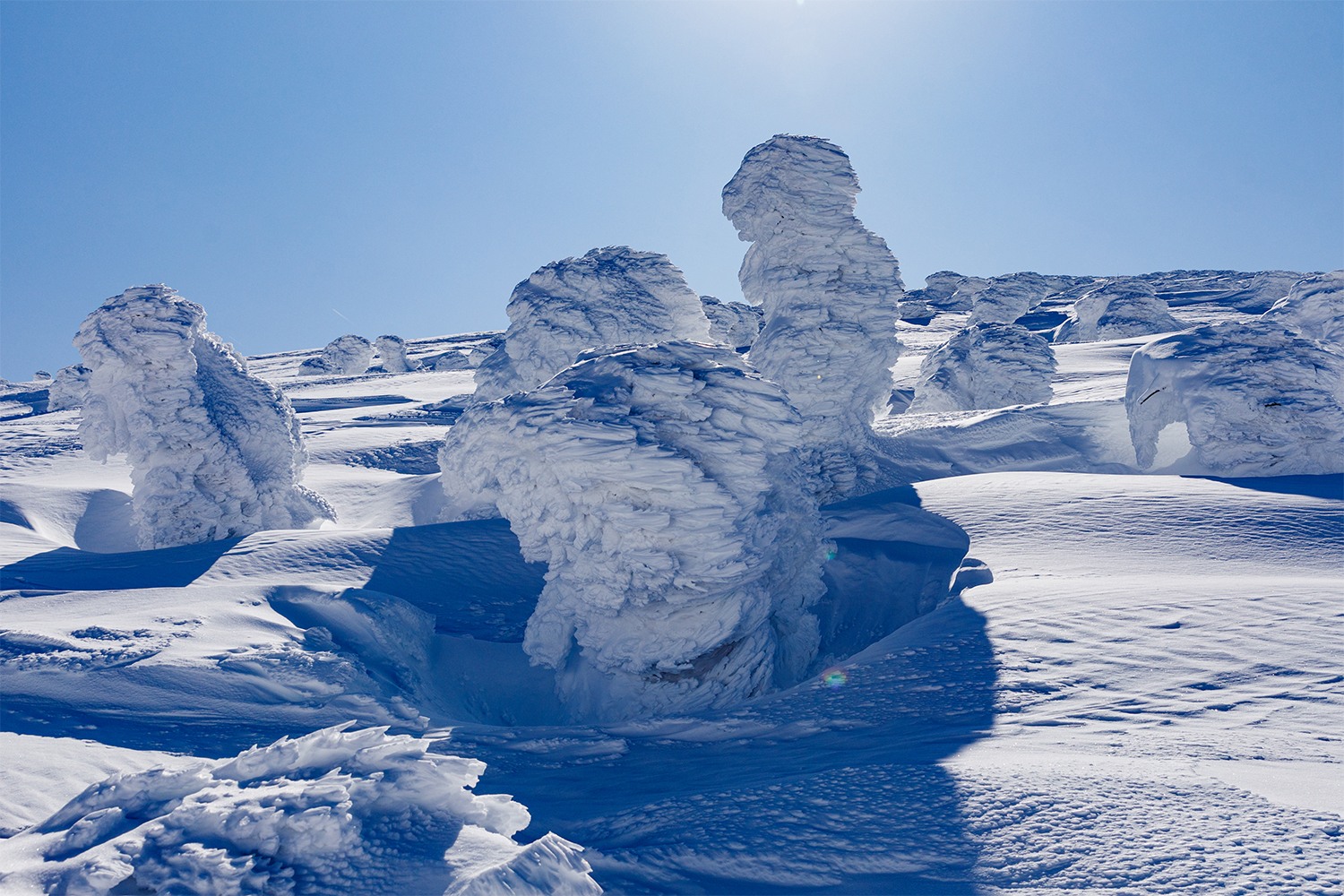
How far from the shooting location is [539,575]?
36.9 ft

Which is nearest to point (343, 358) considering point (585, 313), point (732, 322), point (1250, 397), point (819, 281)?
point (732, 322)

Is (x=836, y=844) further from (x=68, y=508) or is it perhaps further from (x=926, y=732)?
(x=68, y=508)

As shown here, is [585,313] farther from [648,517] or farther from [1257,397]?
[1257,397]

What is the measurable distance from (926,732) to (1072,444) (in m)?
15.0

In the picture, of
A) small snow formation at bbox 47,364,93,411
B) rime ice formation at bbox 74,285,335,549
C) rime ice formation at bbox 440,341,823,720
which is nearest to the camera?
rime ice formation at bbox 440,341,823,720

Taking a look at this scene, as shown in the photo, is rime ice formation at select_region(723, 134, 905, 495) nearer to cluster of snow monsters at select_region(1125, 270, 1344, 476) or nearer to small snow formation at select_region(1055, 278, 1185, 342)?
cluster of snow monsters at select_region(1125, 270, 1344, 476)

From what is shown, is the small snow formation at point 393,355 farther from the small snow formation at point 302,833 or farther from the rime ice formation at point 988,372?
the small snow formation at point 302,833

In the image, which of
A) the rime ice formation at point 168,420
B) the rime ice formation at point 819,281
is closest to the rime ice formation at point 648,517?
the rime ice formation at point 168,420

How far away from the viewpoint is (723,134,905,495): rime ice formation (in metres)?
15.9

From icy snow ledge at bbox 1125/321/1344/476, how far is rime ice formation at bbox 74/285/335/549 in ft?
53.1

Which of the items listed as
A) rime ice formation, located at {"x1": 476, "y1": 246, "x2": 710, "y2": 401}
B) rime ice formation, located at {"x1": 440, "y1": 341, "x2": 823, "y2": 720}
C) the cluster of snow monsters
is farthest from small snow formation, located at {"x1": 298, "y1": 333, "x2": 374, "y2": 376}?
the cluster of snow monsters

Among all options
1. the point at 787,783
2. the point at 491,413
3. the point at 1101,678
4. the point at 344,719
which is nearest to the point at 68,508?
the point at 491,413

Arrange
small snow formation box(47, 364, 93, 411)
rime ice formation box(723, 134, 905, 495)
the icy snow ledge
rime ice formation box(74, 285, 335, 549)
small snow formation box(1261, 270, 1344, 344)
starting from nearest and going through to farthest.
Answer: the icy snow ledge → rime ice formation box(74, 285, 335, 549) → rime ice formation box(723, 134, 905, 495) → small snow formation box(1261, 270, 1344, 344) → small snow formation box(47, 364, 93, 411)

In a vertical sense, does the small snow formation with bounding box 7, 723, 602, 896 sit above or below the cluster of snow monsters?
below
